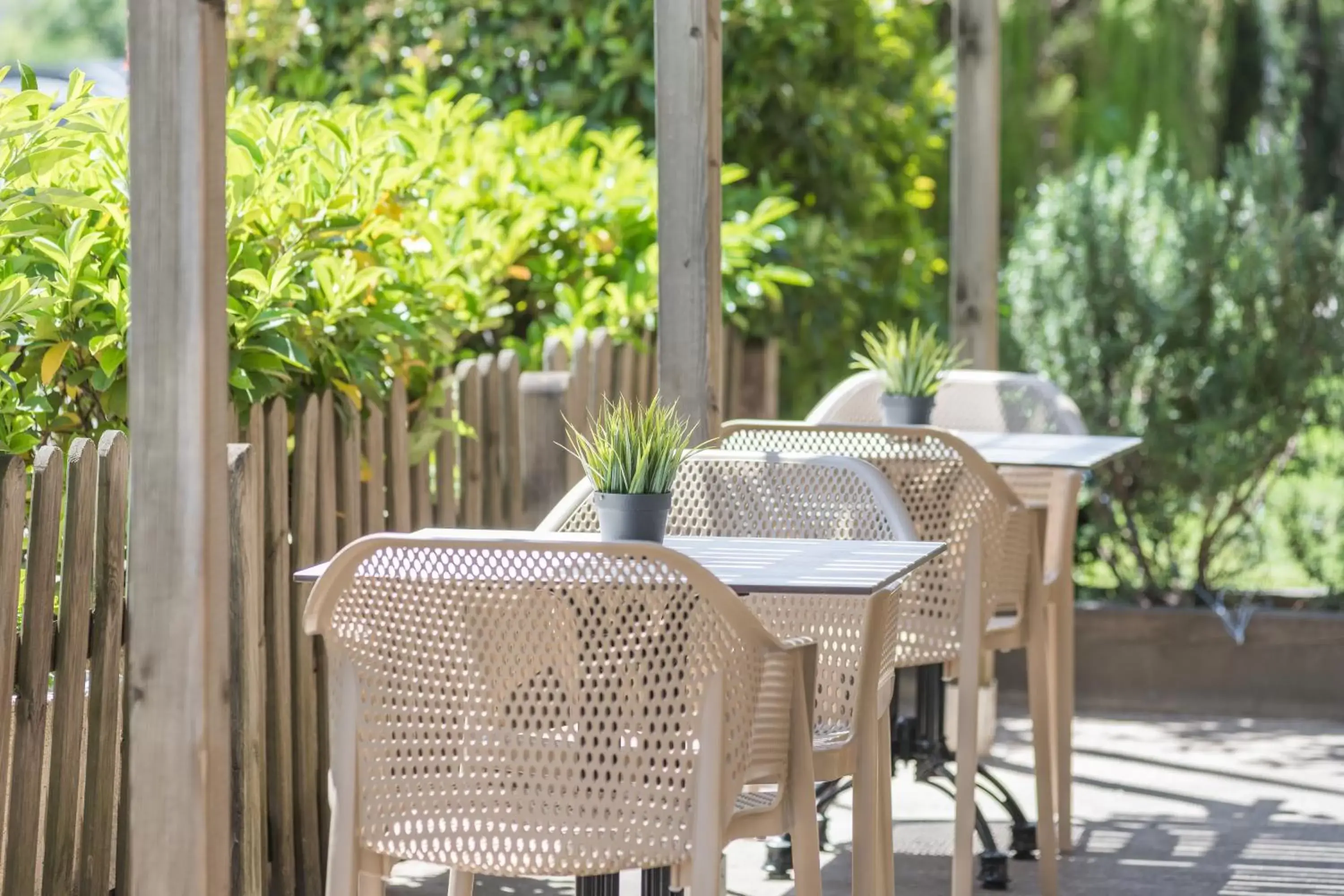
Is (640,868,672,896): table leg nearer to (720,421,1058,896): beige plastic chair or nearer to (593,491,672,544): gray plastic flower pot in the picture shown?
(593,491,672,544): gray plastic flower pot

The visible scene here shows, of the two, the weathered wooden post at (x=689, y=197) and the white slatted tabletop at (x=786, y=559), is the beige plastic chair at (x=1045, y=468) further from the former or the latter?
the white slatted tabletop at (x=786, y=559)

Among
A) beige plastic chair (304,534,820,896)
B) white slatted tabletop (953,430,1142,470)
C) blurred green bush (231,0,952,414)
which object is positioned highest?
blurred green bush (231,0,952,414)

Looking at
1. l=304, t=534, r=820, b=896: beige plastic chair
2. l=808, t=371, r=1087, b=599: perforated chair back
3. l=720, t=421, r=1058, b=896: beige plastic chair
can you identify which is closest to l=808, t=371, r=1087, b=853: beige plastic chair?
l=808, t=371, r=1087, b=599: perforated chair back

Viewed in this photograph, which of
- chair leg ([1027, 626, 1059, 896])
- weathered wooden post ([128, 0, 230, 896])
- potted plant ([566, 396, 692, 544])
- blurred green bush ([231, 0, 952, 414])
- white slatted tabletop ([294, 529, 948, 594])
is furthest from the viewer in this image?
blurred green bush ([231, 0, 952, 414])

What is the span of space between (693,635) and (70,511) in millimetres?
1167

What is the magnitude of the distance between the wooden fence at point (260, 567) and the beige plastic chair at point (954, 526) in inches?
31.8

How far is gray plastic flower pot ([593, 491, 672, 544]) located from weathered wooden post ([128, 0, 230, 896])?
2.23 feet

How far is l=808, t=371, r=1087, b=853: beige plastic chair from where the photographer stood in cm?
435

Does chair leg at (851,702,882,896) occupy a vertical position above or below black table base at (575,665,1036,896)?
above

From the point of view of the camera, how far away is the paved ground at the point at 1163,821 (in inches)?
162

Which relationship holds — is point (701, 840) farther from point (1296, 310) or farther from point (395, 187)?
point (1296, 310)

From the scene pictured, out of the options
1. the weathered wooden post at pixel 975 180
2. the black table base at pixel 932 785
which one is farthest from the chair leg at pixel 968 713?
the weathered wooden post at pixel 975 180

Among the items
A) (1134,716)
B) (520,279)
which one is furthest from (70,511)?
(1134,716)

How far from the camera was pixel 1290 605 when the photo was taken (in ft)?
20.0
